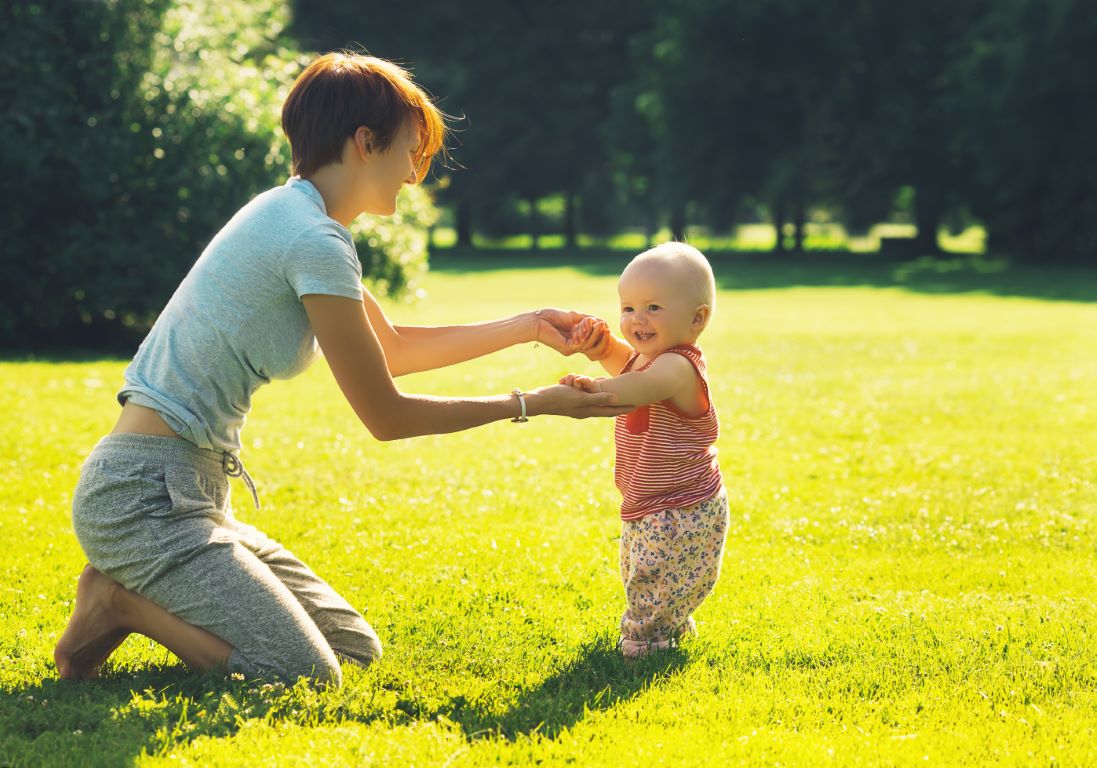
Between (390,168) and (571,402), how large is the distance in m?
1.15

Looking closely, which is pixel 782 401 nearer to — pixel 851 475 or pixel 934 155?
pixel 851 475

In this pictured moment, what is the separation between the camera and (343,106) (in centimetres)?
438

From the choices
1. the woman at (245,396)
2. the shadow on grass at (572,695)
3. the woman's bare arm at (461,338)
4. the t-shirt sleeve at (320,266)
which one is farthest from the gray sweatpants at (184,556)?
the woman's bare arm at (461,338)

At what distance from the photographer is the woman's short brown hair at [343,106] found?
4.38 meters

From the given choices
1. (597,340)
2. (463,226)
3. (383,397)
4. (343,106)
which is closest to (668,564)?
(597,340)

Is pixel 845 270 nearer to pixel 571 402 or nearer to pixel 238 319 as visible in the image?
pixel 571 402

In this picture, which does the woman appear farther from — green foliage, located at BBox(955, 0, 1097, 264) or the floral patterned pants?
green foliage, located at BBox(955, 0, 1097, 264)

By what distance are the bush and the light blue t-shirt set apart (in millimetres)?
13407

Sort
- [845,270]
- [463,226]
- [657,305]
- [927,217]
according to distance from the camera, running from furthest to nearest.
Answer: [463,226], [927,217], [845,270], [657,305]

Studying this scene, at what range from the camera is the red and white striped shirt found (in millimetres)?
4945

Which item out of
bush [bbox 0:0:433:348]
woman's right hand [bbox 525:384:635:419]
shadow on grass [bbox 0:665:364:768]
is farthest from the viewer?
bush [bbox 0:0:433:348]

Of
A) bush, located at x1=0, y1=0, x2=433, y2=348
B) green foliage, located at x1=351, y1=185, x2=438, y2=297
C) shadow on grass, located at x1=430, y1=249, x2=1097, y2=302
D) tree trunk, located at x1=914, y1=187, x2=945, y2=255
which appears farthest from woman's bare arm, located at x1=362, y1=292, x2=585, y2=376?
tree trunk, located at x1=914, y1=187, x2=945, y2=255

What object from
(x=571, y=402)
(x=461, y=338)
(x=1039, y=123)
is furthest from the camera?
(x=1039, y=123)

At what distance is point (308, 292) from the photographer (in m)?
4.24
